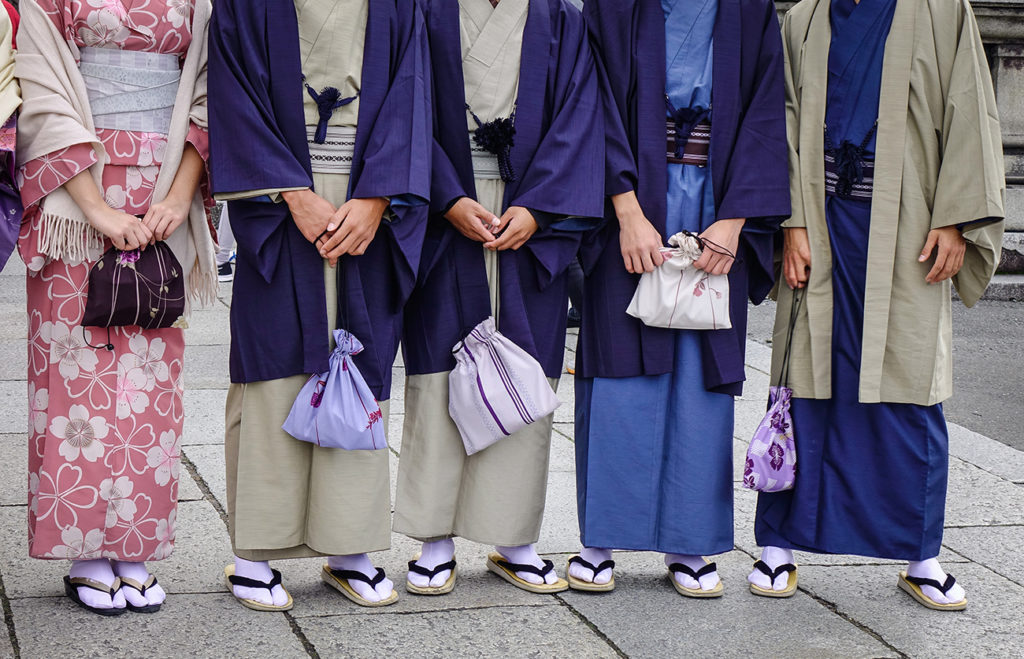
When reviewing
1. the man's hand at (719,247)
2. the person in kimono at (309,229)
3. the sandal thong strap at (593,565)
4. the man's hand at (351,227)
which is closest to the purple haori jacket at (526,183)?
the person in kimono at (309,229)

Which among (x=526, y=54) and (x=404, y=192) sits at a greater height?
(x=526, y=54)

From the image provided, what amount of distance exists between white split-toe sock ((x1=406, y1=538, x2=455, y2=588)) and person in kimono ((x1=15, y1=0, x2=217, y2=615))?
698 millimetres

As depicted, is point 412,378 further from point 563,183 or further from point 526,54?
point 526,54

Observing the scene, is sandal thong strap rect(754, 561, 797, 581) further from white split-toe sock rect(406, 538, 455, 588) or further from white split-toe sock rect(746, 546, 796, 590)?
white split-toe sock rect(406, 538, 455, 588)

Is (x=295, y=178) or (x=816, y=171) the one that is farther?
(x=816, y=171)

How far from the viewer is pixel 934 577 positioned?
3.48 meters

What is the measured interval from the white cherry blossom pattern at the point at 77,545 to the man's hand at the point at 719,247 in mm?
1764

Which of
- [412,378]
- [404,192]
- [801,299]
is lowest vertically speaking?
[412,378]

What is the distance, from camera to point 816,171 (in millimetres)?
3441

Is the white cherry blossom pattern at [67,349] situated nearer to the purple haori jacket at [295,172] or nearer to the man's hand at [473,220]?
the purple haori jacket at [295,172]

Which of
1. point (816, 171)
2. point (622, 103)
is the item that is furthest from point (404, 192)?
point (816, 171)

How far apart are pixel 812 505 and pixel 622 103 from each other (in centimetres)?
129

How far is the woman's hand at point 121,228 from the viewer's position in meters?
3.03

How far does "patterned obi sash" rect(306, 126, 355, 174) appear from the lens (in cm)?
314
